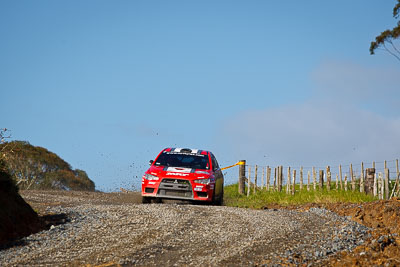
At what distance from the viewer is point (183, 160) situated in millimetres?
16906

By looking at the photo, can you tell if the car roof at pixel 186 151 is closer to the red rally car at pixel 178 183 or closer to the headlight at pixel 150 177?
the red rally car at pixel 178 183

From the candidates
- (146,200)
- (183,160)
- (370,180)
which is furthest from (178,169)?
(370,180)

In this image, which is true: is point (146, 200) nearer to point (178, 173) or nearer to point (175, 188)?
point (175, 188)

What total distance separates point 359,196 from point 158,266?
16.7 m

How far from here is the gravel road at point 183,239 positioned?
7.89m

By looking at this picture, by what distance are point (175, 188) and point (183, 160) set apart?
4.56ft

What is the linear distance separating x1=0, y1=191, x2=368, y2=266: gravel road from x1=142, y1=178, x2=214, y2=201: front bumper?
2.46 meters

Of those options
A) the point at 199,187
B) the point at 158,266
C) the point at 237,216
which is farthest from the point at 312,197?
the point at 158,266

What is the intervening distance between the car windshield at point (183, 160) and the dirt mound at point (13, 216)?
5.55 meters

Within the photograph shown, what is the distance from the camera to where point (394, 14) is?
3073 centimetres

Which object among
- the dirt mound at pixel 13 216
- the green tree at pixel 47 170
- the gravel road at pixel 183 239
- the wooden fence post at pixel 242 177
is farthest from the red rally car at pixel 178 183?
the green tree at pixel 47 170

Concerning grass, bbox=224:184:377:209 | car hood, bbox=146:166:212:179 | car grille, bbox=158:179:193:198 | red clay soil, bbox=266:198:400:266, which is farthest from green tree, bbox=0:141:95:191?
red clay soil, bbox=266:198:400:266

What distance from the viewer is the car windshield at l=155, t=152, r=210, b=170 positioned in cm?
1656

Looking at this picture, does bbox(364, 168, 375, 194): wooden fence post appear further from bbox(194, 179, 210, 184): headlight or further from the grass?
bbox(194, 179, 210, 184): headlight
